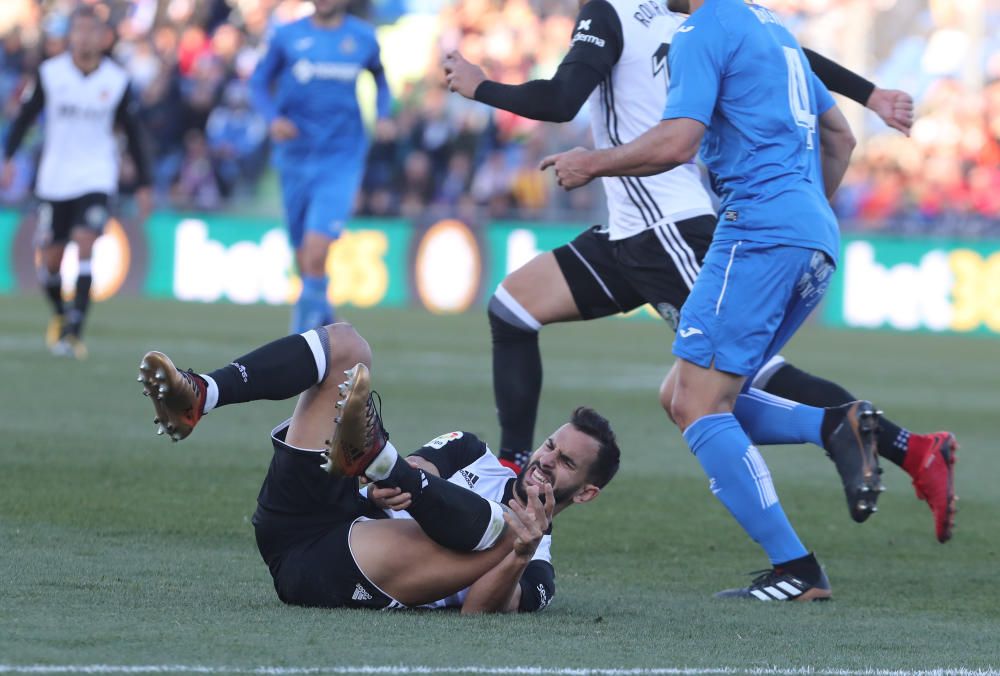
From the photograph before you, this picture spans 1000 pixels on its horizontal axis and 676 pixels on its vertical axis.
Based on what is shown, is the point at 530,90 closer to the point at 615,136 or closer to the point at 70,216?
the point at 615,136

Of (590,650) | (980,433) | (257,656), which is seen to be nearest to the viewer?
(257,656)

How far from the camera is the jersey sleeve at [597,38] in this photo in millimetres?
6289

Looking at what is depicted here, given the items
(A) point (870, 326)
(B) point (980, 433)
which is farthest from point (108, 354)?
(A) point (870, 326)

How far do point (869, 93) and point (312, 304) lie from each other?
6.85 m

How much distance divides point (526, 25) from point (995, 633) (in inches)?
834

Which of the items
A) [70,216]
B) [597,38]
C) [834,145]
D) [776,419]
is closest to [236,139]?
[70,216]

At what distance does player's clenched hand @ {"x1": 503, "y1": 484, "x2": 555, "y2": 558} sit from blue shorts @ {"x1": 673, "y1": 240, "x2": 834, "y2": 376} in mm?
967

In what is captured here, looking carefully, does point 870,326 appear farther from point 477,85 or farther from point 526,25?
point 477,85

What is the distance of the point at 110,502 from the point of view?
6.97 meters

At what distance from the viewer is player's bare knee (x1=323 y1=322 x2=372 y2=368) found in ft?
16.9

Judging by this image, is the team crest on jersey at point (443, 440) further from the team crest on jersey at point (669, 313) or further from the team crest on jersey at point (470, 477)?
the team crest on jersey at point (669, 313)

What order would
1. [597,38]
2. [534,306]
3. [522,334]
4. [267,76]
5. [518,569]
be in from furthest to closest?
1. [267,76]
2. [522,334]
3. [534,306]
4. [597,38]
5. [518,569]

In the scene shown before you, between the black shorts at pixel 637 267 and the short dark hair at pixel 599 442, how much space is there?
1380mm

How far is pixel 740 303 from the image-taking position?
554 centimetres
